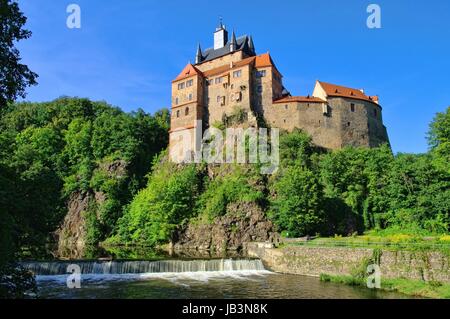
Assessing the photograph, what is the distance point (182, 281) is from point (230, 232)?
19503 mm

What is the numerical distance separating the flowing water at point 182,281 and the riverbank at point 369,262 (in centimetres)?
119

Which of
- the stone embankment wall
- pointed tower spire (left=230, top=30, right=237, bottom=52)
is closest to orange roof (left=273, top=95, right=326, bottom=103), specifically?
pointed tower spire (left=230, top=30, right=237, bottom=52)

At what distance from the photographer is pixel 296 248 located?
32812mm

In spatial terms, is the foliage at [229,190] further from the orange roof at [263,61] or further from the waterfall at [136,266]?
the orange roof at [263,61]

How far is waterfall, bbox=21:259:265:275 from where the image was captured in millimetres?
30250

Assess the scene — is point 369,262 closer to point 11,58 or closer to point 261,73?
point 11,58

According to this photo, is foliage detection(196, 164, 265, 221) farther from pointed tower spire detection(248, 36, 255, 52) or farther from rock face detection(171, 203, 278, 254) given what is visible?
pointed tower spire detection(248, 36, 255, 52)

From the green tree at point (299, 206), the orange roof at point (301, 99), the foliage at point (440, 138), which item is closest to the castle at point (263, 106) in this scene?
the orange roof at point (301, 99)

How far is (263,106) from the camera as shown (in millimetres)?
64625

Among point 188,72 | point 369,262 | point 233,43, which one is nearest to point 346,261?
point 369,262

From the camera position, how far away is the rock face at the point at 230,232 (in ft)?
150
